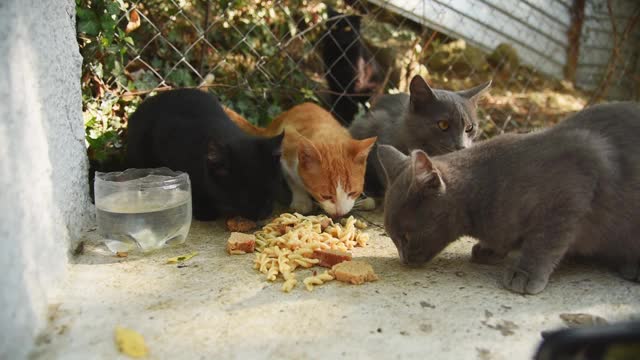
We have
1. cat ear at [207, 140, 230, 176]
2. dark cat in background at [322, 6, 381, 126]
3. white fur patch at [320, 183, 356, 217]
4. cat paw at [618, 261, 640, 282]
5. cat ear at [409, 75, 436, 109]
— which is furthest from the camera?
dark cat in background at [322, 6, 381, 126]

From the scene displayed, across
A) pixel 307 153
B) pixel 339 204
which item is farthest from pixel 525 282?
pixel 307 153

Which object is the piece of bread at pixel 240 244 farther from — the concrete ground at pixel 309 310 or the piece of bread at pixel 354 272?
the piece of bread at pixel 354 272

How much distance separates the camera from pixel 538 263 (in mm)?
1919

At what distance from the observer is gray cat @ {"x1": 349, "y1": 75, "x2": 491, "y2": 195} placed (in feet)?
9.56

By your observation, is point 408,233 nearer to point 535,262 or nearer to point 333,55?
point 535,262

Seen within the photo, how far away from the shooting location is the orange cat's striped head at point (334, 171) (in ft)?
9.11

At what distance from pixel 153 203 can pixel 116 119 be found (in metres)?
1.05

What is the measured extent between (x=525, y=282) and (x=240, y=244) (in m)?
1.15

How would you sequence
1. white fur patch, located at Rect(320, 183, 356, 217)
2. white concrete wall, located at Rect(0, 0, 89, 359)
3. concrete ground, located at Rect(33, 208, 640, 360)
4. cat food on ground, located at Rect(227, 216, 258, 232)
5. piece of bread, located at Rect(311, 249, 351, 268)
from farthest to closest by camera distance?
white fur patch, located at Rect(320, 183, 356, 217)
cat food on ground, located at Rect(227, 216, 258, 232)
piece of bread, located at Rect(311, 249, 351, 268)
concrete ground, located at Rect(33, 208, 640, 360)
white concrete wall, located at Rect(0, 0, 89, 359)

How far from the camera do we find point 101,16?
8.94ft

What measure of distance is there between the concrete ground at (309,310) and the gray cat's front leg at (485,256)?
0.04 m

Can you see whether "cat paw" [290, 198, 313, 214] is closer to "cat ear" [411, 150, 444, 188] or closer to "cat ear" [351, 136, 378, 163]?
"cat ear" [351, 136, 378, 163]

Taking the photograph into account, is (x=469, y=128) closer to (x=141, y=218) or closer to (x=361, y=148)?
(x=361, y=148)

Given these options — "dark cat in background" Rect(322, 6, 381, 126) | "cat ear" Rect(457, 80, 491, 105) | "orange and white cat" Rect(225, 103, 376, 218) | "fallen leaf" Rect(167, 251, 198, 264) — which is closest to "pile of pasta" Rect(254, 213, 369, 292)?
"orange and white cat" Rect(225, 103, 376, 218)
